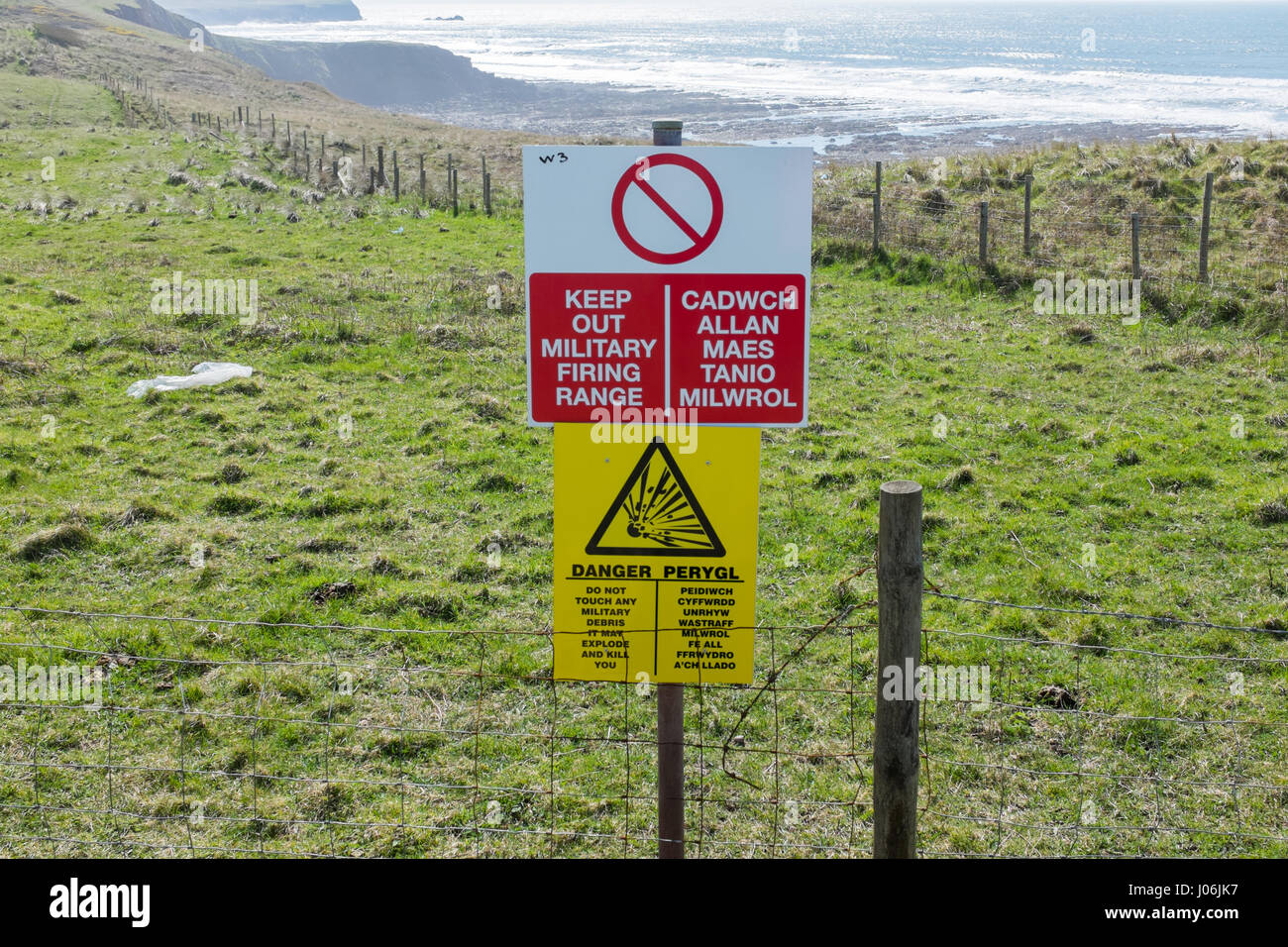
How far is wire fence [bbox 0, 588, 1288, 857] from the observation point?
222 inches

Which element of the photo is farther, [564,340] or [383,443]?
[383,443]

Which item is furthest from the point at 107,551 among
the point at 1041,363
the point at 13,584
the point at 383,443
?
the point at 1041,363

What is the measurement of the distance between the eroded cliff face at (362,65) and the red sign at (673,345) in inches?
6166

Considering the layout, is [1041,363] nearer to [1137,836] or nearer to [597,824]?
[1137,836]

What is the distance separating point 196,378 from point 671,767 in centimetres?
1204

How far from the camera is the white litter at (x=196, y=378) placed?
1366cm

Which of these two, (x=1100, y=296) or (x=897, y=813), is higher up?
(x=1100, y=296)

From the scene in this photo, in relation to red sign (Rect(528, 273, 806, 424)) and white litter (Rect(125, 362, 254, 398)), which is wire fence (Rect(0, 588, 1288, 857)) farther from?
white litter (Rect(125, 362, 254, 398))

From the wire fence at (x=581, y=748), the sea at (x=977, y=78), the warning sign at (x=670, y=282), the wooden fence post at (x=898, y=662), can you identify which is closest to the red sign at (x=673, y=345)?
the warning sign at (x=670, y=282)

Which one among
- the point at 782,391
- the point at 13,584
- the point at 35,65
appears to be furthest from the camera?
the point at 35,65

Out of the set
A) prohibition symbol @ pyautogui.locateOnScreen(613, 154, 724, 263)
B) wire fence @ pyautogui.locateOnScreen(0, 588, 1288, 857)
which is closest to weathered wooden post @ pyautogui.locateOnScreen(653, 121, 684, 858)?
prohibition symbol @ pyautogui.locateOnScreen(613, 154, 724, 263)

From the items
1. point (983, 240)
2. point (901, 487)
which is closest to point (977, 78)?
point (983, 240)

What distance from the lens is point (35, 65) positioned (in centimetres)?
6081
